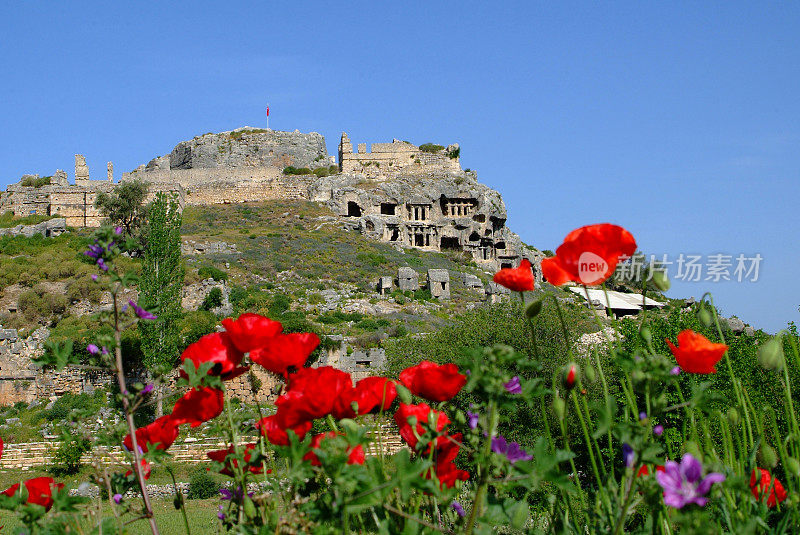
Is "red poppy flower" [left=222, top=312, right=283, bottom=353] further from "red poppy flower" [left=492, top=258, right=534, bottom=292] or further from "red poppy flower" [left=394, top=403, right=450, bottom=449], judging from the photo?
"red poppy flower" [left=492, top=258, right=534, bottom=292]

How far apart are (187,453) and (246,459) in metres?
17.4

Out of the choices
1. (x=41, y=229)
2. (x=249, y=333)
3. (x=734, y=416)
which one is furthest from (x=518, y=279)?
(x=41, y=229)

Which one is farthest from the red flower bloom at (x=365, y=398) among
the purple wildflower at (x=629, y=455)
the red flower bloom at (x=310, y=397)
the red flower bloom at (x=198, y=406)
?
the purple wildflower at (x=629, y=455)

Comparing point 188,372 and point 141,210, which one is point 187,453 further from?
point 141,210

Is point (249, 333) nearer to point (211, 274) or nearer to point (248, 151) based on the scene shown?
point (211, 274)

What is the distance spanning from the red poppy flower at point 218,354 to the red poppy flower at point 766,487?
1.98 metres

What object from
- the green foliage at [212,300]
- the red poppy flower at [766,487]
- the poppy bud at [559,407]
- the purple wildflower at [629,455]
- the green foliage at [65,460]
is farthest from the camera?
the green foliage at [212,300]

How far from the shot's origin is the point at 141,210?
133 feet

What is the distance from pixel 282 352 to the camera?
2.55 meters

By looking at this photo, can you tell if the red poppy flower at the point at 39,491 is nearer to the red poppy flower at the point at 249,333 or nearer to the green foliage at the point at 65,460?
the red poppy flower at the point at 249,333

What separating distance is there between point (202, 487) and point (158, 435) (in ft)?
48.5

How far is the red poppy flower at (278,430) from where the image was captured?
239 centimetres

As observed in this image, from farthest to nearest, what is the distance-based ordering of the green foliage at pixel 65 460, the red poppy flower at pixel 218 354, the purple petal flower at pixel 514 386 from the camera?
the green foliage at pixel 65 460, the red poppy flower at pixel 218 354, the purple petal flower at pixel 514 386

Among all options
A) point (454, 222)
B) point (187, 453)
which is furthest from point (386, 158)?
point (187, 453)
